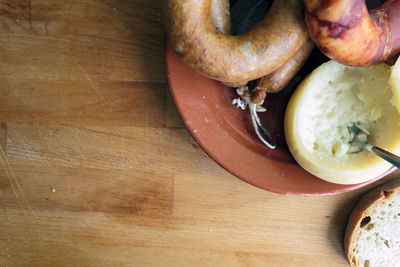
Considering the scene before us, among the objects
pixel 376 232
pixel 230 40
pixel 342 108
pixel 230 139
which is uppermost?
pixel 230 40

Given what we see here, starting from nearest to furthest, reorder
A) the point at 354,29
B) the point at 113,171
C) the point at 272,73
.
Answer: the point at 354,29 → the point at 272,73 → the point at 113,171

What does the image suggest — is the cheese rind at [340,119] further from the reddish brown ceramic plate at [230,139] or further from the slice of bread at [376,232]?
the slice of bread at [376,232]

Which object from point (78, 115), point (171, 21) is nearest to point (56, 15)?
point (78, 115)

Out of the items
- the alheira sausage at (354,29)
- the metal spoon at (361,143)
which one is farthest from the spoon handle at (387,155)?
the alheira sausage at (354,29)

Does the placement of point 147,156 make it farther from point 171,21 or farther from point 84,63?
point 171,21

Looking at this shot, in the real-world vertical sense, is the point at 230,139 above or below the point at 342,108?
below

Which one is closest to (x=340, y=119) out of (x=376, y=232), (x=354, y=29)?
(x=354, y=29)

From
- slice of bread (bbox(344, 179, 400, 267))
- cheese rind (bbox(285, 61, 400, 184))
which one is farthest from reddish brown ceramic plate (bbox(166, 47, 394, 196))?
slice of bread (bbox(344, 179, 400, 267))

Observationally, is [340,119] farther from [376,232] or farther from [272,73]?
[376,232]
